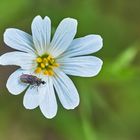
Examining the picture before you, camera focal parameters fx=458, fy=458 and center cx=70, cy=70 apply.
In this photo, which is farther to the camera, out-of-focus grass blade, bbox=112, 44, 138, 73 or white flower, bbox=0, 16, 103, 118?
out-of-focus grass blade, bbox=112, 44, 138, 73

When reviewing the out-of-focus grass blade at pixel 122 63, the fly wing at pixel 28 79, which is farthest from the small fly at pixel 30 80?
the out-of-focus grass blade at pixel 122 63

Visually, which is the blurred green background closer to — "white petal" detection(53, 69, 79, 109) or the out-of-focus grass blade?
the out-of-focus grass blade

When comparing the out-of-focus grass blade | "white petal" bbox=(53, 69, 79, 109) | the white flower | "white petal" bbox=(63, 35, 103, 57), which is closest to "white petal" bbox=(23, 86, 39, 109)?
the white flower

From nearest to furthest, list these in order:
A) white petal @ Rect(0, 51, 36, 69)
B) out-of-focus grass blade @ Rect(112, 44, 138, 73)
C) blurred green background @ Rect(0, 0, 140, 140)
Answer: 1. white petal @ Rect(0, 51, 36, 69)
2. out-of-focus grass blade @ Rect(112, 44, 138, 73)
3. blurred green background @ Rect(0, 0, 140, 140)

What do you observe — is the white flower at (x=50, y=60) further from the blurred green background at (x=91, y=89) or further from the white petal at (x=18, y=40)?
the blurred green background at (x=91, y=89)

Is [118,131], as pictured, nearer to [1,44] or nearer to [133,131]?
[133,131]

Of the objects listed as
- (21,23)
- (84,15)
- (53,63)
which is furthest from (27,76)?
(84,15)

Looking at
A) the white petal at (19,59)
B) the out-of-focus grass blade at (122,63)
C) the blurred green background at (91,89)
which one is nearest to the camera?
the white petal at (19,59)
